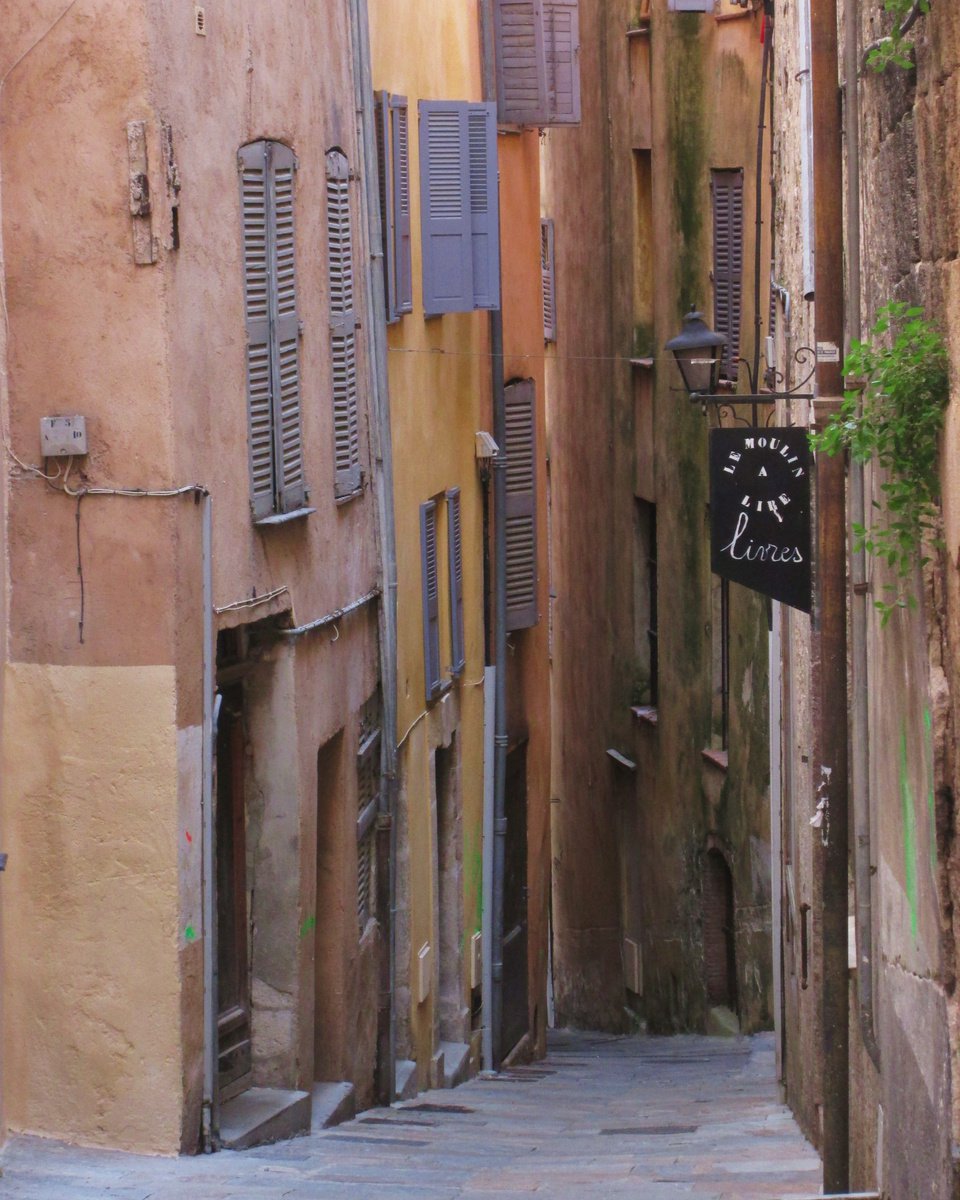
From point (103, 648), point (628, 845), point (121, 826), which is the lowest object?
point (628, 845)

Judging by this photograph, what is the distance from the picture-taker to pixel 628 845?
21656 mm

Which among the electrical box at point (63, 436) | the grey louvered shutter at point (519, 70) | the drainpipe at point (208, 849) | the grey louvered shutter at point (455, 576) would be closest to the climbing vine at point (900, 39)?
the electrical box at point (63, 436)

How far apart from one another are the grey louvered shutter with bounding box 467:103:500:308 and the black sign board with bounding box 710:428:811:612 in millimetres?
5876

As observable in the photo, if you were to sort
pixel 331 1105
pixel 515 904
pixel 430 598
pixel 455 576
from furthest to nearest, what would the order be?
pixel 515 904
pixel 455 576
pixel 430 598
pixel 331 1105

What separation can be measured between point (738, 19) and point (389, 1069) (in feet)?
34.1

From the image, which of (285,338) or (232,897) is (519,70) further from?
(232,897)

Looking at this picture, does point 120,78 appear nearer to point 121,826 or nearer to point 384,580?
point 121,826

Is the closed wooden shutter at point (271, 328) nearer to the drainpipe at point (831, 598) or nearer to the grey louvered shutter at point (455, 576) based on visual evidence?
the drainpipe at point (831, 598)

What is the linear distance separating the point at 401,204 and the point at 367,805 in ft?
12.2

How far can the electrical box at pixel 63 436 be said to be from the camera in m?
7.43

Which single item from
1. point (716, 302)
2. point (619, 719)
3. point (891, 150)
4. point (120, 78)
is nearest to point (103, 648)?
point (120, 78)

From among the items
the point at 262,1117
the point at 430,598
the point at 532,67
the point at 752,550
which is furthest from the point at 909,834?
the point at 532,67

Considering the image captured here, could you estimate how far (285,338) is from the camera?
8992mm

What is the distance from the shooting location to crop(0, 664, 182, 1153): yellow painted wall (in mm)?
7453
